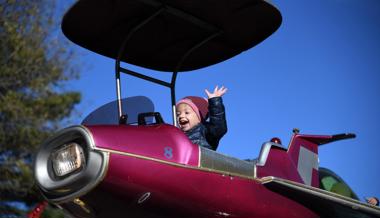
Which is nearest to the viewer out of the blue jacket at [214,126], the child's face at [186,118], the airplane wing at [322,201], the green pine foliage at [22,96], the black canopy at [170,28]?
the airplane wing at [322,201]

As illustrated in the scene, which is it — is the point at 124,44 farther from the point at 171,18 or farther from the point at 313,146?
the point at 313,146

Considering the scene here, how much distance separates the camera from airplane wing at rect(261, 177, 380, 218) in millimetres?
3871

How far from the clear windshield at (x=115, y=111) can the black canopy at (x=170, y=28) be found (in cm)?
51

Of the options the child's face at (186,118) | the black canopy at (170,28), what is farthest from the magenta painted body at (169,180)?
the child's face at (186,118)

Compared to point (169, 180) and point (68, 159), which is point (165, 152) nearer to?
point (169, 180)

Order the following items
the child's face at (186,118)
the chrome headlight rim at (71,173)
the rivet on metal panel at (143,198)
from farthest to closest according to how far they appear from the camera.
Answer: the child's face at (186,118) → the rivet on metal panel at (143,198) → the chrome headlight rim at (71,173)

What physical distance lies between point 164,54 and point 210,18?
2.88ft

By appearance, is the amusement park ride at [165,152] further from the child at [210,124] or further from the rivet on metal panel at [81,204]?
the child at [210,124]

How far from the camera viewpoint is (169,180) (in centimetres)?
327

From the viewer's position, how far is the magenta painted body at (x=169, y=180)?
311cm

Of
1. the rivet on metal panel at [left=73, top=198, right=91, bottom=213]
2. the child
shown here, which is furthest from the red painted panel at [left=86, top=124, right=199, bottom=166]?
the child

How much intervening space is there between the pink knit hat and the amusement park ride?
29 cm

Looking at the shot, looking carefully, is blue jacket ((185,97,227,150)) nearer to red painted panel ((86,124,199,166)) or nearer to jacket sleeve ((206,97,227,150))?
jacket sleeve ((206,97,227,150))

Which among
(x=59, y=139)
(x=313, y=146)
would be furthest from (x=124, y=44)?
(x=313, y=146)
